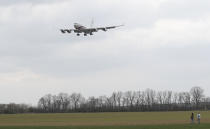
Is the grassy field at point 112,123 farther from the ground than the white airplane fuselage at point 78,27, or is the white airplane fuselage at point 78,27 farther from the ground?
the white airplane fuselage at point 78,27

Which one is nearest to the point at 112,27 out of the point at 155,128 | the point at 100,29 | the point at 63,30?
the point at 100,29

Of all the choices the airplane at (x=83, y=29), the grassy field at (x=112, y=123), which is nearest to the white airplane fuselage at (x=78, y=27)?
the airplane at (x=83, y=29)

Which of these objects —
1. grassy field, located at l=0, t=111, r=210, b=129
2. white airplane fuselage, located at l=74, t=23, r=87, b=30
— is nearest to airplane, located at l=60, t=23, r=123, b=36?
white airplane fuselage, located at l=74, t=23, r=87, b=30

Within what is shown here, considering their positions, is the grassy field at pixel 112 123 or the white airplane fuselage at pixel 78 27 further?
the white airplane fuselage at pixel 78 27

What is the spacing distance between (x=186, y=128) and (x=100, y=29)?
866 inches

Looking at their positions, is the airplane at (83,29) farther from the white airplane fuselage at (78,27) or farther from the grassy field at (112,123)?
the grassy field at (112,123)

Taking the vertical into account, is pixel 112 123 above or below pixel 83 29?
below

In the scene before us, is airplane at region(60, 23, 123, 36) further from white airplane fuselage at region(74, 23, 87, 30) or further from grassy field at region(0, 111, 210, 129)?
grassy field at region(0, 111, 210, 129)

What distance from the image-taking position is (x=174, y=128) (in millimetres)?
45281

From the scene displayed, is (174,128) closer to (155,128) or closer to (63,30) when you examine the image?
(155,128)

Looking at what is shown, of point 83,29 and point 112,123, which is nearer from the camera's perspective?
point 83,29

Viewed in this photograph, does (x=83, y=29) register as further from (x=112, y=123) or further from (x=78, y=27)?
(x=112, y=123)

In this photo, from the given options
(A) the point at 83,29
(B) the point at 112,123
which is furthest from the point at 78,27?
(B) the point at 112,123

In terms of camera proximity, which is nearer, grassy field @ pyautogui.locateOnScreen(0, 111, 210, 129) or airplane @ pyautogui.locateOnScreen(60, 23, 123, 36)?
grassy field @ pyautogui.locateOnScreen(0, 111, 210, 129)
